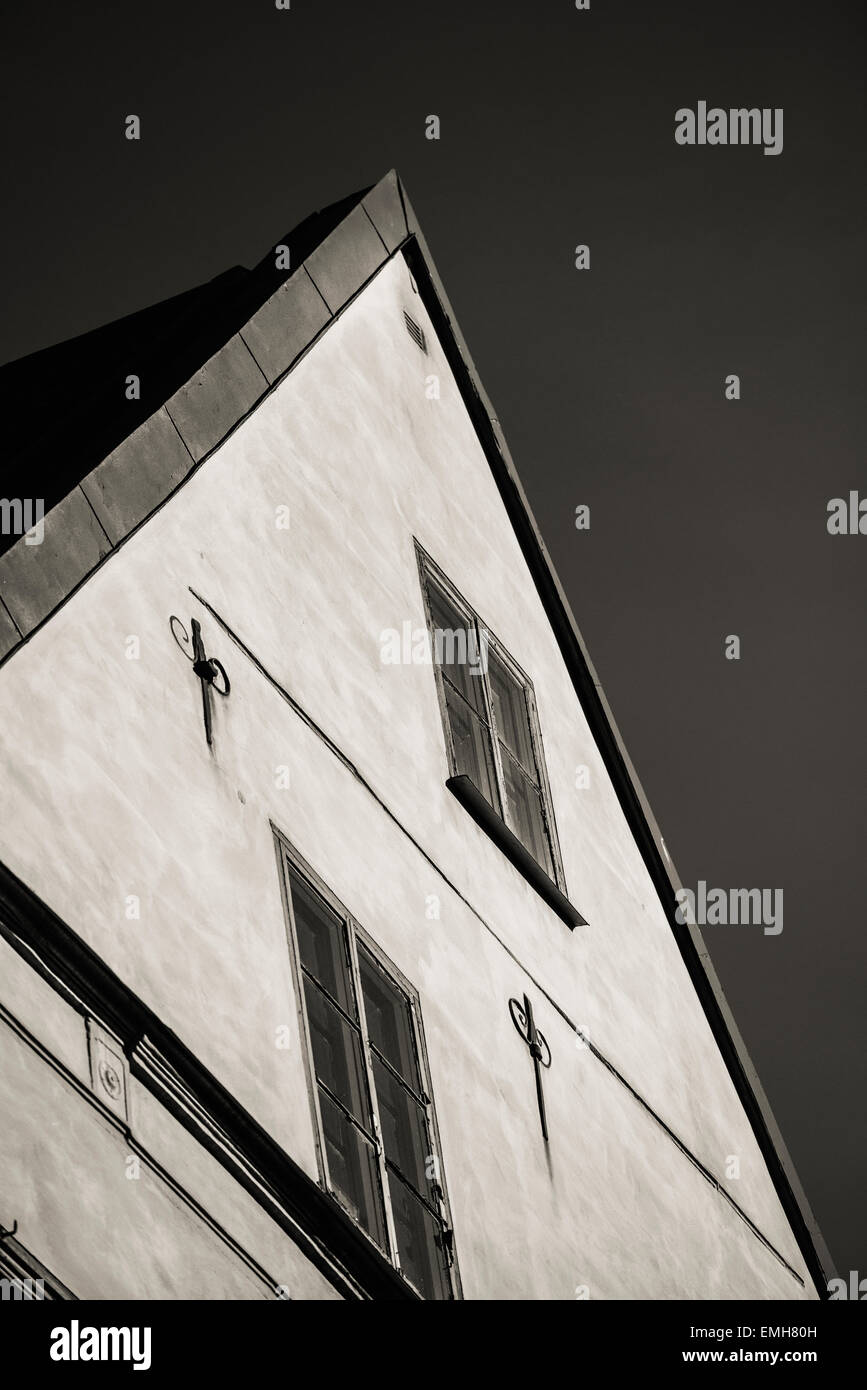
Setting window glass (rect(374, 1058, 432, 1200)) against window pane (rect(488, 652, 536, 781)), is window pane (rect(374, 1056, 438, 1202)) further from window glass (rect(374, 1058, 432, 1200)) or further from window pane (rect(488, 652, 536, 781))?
window pane (rect(488, 652, 536, 781))

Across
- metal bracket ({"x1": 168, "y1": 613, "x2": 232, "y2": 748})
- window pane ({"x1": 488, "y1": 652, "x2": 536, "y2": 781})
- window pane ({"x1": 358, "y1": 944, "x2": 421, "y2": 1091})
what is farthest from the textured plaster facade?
window pane ({"x1": 488, "y1": 652, "x2": 536, "y2": 781})

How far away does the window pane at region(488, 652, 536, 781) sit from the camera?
11555 millimetres

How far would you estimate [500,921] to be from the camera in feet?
32.4

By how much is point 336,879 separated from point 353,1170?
4.28 feet

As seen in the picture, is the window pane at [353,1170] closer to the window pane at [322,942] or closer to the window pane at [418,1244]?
the window pane at [418,1244]

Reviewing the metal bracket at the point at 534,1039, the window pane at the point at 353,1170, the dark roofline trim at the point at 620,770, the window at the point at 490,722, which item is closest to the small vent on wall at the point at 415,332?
the dark roofline trim at the point at 620,770

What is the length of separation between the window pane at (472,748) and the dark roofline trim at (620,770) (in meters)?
2.65

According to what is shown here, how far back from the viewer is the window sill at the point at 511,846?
395 inches

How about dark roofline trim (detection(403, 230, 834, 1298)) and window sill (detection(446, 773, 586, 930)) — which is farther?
dark roofline trim (detection(403, 230, 834, 1298))

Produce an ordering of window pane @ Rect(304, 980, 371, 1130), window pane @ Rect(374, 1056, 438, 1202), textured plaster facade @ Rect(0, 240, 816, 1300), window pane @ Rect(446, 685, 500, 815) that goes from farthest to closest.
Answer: window pane @ Rect(446, 685, 500, 815) < window pane @ Rect(374, 1056, 438, 1202) < window pane @ Rect(304, 980, 371, 1130) < textured plaster facade @ Rect(0, 240, 816, 1300)

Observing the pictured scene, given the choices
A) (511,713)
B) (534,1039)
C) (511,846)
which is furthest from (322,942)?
(511,713)

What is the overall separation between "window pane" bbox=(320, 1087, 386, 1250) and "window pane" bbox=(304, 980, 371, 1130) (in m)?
0.10
